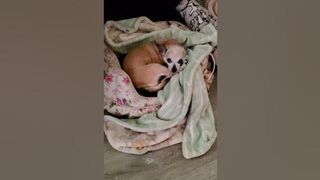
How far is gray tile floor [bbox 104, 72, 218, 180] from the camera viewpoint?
1985 millimetres

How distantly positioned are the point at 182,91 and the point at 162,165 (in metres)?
0.31

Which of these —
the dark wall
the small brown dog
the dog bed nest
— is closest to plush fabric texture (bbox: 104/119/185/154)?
the dog bed nest

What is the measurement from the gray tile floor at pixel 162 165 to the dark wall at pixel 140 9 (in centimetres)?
35

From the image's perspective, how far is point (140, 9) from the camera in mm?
1992

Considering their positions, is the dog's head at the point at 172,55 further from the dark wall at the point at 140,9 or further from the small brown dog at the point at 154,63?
the dark wall at the point at 140,9

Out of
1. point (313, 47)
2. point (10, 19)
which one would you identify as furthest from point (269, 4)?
point (10, 19)

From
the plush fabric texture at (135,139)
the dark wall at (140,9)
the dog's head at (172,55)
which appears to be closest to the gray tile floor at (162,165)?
the plush fabric texture at (135,139)

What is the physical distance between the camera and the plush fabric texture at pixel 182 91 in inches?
78.0

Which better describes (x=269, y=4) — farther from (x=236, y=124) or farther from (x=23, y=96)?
(x=23, y=96)

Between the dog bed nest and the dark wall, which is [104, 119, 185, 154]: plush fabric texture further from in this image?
the dark wall

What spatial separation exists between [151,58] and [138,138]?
0.32m

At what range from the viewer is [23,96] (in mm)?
1931

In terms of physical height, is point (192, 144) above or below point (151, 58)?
below

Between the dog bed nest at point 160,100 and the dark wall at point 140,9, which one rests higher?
the dark wall at point 140,9
